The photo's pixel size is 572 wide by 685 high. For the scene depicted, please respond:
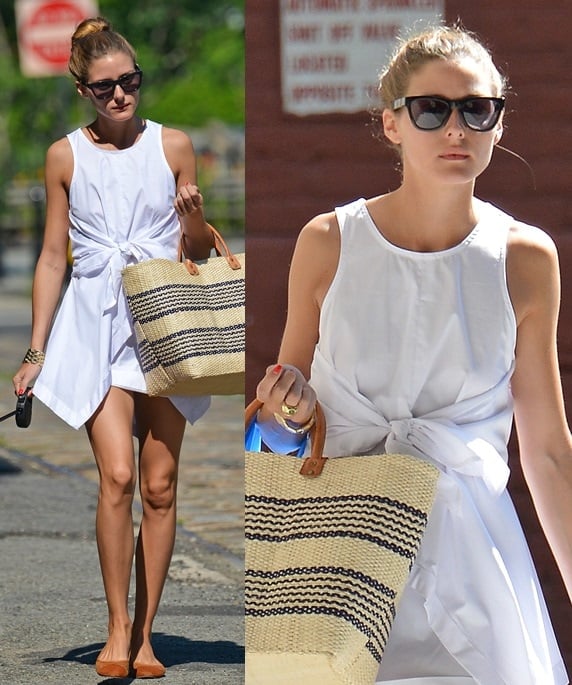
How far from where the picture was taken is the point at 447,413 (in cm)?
293

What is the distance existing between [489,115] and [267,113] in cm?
58

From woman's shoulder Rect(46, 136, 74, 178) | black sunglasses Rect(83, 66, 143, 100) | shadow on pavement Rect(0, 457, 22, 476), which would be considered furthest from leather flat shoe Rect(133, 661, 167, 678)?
shadow on pavement Rect(0, 457, 22, 476)

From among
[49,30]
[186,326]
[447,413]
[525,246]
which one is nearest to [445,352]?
[447,413]

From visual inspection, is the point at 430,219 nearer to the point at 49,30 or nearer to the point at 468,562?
the point at 468,562

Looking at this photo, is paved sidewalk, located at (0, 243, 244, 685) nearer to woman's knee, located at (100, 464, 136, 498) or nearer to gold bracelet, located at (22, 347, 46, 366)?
woman's knee, located at (100, 464, 136, 498)

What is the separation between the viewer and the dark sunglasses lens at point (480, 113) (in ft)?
9.45

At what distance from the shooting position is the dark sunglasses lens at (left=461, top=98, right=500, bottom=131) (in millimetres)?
2879

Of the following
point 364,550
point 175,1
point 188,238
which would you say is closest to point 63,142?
point 188,238

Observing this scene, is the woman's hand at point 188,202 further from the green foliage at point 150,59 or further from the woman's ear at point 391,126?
the green foliage at point 150,59

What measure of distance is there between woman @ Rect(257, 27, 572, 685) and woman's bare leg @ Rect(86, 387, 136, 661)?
6.34 ft

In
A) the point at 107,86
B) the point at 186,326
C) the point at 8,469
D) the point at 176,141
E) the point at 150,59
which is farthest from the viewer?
the point at 150,59

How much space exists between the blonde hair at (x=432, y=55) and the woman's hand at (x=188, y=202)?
178 cm

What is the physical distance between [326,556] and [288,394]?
11.0 inches

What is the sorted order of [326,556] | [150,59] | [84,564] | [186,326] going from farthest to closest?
[150,59]
[84,564]
[186,326]
[326,556]
